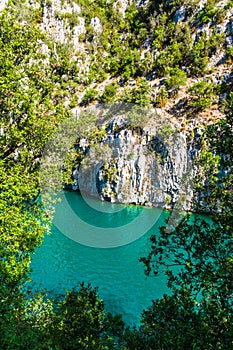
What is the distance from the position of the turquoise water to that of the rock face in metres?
4.15

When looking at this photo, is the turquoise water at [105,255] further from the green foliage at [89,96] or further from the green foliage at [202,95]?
the green foliage at [89,96]

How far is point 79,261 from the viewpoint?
105 ft

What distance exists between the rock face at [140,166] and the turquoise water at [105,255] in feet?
13.6

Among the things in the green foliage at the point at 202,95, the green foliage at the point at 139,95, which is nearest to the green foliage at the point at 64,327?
the green foliage at the point at 202,95

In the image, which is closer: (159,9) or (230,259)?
(230,259)

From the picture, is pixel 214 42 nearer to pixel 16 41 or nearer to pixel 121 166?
pixel 121 166

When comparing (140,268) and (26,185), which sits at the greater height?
(140,268)

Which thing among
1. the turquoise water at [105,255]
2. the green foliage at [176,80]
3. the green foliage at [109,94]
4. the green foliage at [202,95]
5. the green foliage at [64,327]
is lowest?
the green foliage at [64,327]

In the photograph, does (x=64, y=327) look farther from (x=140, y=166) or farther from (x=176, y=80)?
(x=176, y=80)

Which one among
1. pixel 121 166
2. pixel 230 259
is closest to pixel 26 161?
pixel 230 259

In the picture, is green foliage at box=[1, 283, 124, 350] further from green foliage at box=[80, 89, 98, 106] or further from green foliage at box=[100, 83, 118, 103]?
green foliage at box=[80, 89, 98, 106]

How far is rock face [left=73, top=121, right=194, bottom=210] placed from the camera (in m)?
58.2

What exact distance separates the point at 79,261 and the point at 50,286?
7.29 metres

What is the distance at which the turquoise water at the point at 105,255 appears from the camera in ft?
81.9
